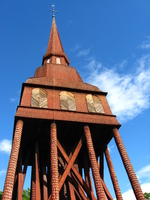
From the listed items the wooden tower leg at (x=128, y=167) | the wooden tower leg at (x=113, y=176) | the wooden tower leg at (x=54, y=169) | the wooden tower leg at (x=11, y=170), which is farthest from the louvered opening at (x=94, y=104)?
the wooden tower leg at (x=11, y=170)

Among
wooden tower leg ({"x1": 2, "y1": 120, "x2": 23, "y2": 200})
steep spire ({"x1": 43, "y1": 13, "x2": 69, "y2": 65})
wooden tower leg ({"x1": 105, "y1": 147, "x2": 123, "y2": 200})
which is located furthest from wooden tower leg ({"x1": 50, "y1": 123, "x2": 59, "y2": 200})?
steep spire ({"x1": 43, "y1": 13, "x2": 69, "y2": 65})

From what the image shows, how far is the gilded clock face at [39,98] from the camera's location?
12.1 meters

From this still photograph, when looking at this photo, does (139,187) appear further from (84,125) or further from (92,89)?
(92,89)

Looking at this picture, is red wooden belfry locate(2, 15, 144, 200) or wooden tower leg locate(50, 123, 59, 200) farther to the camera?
red wooden belfry locate(2, 15, 144, 200)

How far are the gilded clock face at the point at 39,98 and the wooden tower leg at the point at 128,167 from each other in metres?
4.42

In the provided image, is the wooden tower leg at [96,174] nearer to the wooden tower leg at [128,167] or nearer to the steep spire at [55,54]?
the wooden tower leg at [128,167]

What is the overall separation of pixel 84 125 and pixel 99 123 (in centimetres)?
88

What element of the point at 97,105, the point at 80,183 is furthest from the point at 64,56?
the point at 80,183

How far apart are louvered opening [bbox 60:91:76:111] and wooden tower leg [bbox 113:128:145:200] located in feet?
9.39

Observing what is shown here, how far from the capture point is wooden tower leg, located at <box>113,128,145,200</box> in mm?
9781

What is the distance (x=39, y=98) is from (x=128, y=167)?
6.20 metres

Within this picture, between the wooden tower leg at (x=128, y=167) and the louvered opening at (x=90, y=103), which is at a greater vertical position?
the louvered opening at (x=90, y=103)

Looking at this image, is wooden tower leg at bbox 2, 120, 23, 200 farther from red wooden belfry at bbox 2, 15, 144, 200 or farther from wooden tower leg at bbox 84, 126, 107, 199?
wooden tower leg at bbox 84, 126, 107, 199

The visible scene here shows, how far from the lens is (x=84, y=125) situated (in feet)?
39.1
